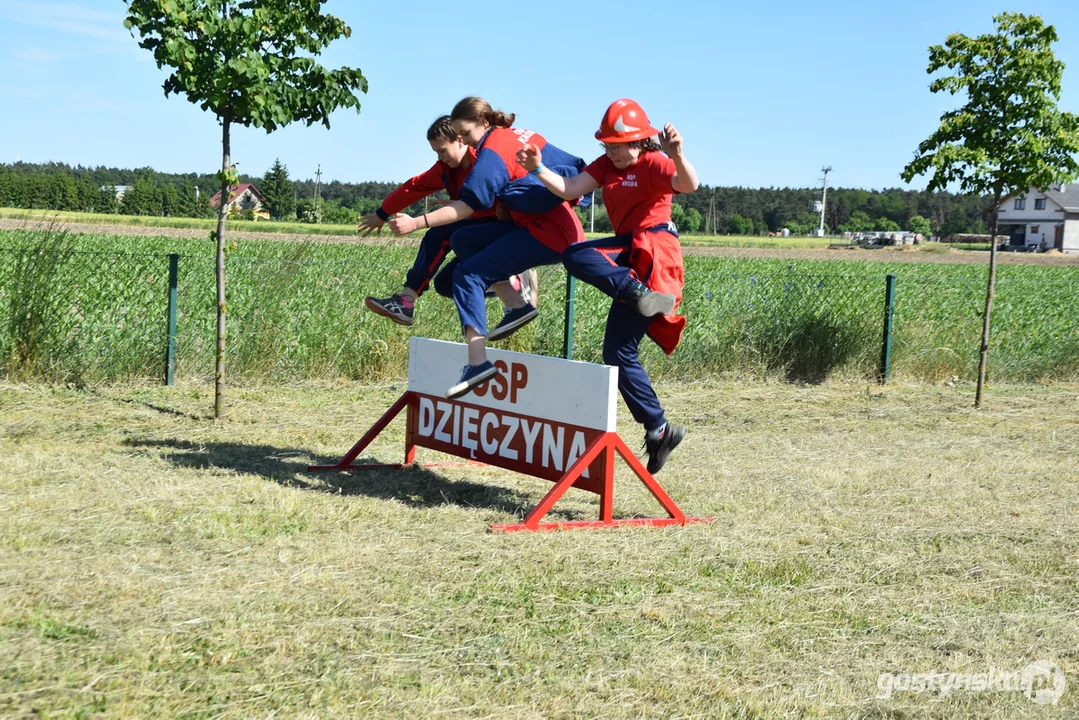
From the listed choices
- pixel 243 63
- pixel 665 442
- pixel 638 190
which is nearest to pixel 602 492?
pixel 665 442

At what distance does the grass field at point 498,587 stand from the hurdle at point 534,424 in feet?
0.85

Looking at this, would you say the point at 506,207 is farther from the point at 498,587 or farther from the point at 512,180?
the point at 498,587

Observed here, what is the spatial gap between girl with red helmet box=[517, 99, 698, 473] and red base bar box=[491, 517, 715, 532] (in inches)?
30.5

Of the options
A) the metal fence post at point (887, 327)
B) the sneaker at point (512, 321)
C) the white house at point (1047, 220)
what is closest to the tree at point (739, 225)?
the white house at point (1047, 220)

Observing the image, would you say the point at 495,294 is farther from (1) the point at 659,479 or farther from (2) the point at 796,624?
(2) the point at 796,624

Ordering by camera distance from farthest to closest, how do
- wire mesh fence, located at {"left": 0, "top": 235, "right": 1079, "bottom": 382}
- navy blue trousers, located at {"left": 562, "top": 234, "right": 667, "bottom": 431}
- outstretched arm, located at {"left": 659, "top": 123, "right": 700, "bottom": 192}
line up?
wire mesh fence, located at {"left": 0, "top": 235, "right": 1079, "bottom": 382} → navy blue trousers, located at {"left": 562, "top": 234, "right": 667, "bottom": 431} → outstretched arm, located at {"left": 659, "top": 123, "right": 700, "bottom": 192}

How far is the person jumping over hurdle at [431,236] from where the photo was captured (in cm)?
636

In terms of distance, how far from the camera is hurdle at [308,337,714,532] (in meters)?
5.73

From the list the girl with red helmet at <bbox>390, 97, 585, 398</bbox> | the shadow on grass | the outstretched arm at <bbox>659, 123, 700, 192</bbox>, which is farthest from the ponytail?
the shadow on grass

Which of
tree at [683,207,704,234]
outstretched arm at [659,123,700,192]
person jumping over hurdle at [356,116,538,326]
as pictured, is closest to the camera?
outstretched arm at [659,123,700,192]

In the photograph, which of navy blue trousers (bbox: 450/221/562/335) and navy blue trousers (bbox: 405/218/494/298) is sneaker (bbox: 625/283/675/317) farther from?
navy blue trousers (bbox: 405/218/494/298)

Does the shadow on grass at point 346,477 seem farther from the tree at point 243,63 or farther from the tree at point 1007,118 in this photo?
the tree at point 1007,118

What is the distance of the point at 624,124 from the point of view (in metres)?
5.60

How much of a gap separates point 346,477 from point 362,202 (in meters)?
83.8
